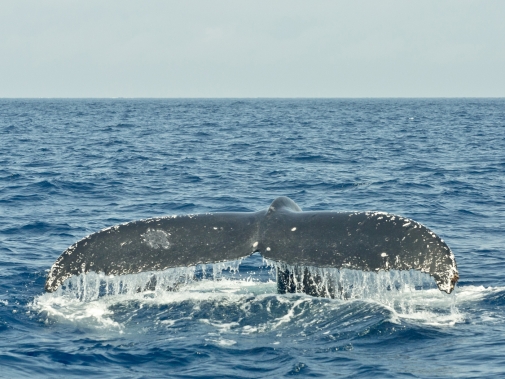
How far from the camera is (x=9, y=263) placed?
35.3 ft

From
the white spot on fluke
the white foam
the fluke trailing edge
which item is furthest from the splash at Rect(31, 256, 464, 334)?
the white spot on fluke

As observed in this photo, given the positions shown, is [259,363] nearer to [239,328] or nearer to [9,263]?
[239,328]

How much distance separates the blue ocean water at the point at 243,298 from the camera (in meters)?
6.66

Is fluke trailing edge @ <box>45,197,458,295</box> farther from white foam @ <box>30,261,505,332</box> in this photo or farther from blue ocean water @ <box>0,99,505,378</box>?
blue ocean water @ <box>0,99,505,378</box>

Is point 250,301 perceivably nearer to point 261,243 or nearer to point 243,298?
point 243,298

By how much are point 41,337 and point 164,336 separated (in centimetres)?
120

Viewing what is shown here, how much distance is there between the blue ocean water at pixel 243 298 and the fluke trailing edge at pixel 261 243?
3.06ft

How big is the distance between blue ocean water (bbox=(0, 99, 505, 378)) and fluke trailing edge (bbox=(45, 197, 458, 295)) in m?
0.93

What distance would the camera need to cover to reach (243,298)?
336 inches

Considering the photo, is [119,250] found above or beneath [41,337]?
above

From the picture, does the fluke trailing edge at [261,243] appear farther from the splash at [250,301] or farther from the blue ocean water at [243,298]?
the blue ocean water at [243,298]

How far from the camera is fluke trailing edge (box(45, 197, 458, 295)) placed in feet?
19.6

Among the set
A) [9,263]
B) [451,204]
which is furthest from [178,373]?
[451,204]

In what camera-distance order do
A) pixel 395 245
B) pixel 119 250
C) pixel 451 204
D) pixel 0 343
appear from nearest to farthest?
pixel 395 245, pixel 119 250, pixel 0 343, pixel 451 204
